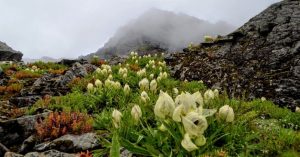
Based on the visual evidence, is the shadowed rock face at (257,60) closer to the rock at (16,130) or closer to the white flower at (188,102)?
the rock at (16,130)

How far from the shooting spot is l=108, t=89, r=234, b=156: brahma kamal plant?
534cm

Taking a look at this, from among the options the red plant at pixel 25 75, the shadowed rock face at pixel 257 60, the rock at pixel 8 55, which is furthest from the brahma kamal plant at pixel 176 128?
the rock at pixel 8 55

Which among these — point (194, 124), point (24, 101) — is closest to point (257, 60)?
point (24, 101)

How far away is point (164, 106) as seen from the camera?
233 inches

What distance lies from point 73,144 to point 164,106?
11.4ft

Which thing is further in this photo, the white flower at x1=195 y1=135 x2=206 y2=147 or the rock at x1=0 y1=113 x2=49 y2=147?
the rock at x1=0 y1=113 x2=49 y2=147

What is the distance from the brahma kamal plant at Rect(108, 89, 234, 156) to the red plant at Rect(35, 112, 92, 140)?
6.46 ft

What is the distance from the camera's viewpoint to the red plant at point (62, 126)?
9.60 metres

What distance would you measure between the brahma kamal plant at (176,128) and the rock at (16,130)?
3.50 metres

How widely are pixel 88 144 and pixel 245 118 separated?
277cm

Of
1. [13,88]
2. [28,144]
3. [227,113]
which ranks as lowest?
[13,88]

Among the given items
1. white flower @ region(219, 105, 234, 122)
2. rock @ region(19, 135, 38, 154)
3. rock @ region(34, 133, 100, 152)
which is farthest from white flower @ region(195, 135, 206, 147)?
rock @ region(19, 135, 38, 154)

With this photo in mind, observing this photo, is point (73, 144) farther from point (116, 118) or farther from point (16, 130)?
point (16, 130)

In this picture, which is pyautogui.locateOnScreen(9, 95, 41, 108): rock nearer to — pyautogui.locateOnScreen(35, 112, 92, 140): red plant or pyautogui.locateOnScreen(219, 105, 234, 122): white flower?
pyautogui.locateOnScreen(35, 112, 92, 140): red plant
